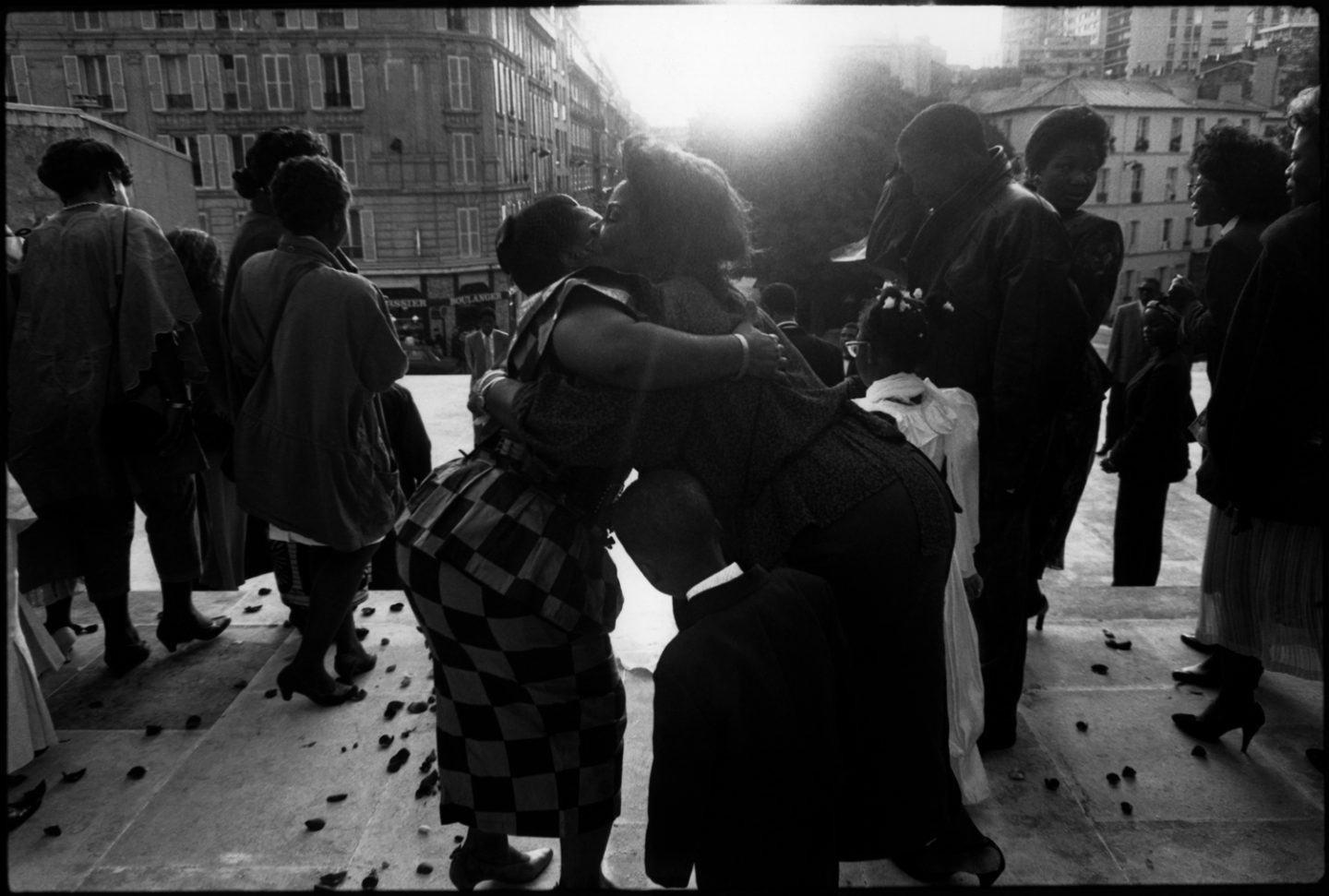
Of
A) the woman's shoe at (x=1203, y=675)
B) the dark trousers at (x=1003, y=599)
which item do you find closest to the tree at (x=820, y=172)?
the woman's shoe at (x=1203, y=675)

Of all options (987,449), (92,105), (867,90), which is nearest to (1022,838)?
(987,449)

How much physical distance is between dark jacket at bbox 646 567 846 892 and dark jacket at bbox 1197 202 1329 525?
1665 millimetres

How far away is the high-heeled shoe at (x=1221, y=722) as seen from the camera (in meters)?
3.02

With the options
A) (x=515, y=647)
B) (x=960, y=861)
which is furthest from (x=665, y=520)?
(x=960, y=861)

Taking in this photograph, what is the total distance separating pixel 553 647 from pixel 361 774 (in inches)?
49.7

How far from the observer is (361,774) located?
297 cm

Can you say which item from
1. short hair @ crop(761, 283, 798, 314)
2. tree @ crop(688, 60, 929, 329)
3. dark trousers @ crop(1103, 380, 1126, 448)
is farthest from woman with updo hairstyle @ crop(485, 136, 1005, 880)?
tree @ crop(688, 60, 929, 329)

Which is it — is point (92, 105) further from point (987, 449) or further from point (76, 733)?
point (987, 449)

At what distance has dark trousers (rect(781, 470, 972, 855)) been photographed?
1.96 metres

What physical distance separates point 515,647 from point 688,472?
579 mm

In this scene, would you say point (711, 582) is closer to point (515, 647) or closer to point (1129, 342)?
point (515, 647)

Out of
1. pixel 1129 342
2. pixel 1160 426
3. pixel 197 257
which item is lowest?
pixel 1129 342

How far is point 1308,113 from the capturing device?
2762mm

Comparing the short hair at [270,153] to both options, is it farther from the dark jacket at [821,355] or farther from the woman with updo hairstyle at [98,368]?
the dark jacket at [821,355]
